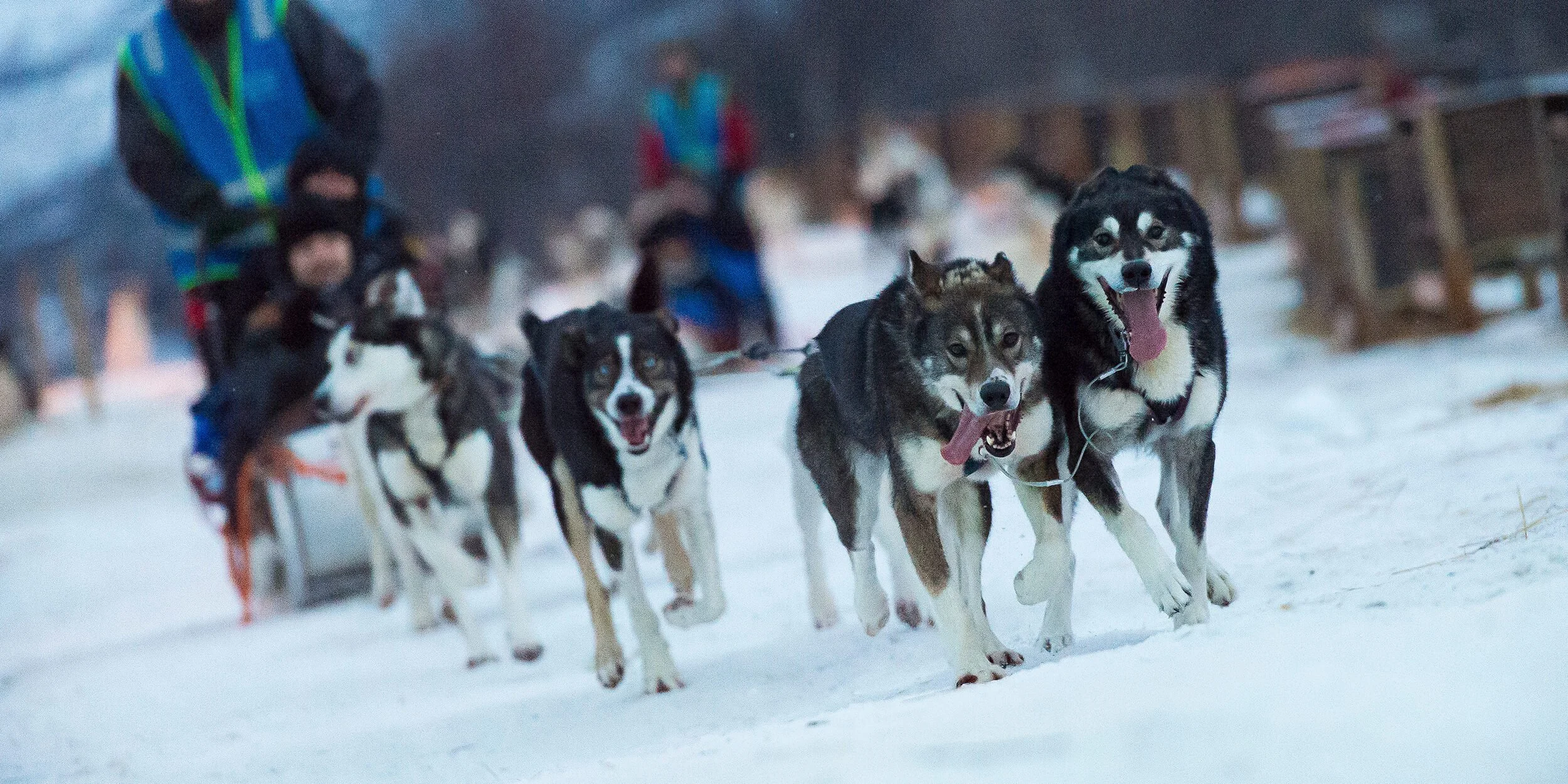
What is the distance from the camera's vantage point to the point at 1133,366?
263cm

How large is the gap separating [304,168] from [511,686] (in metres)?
1.98

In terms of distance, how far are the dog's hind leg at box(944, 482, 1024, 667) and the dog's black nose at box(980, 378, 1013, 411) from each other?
42 cm

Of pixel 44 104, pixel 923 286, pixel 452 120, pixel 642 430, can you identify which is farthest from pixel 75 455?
pixel 923 286

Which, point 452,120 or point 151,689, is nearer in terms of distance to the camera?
point 151,689

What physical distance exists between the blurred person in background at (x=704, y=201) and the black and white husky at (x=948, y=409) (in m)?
5.78

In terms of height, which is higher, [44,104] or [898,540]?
[44,104]

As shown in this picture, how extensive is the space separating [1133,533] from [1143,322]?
0.36 metres

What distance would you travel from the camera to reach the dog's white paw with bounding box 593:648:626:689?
3418mm

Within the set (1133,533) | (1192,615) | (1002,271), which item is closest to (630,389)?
(1002,271)

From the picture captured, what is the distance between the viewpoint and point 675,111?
8.84 metres

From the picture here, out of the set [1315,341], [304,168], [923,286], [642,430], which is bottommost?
[1315,341]

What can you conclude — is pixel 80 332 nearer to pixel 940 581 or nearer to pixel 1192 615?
pixel 940 581

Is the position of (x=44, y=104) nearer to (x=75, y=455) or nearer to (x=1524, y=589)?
(x=75, y=455)

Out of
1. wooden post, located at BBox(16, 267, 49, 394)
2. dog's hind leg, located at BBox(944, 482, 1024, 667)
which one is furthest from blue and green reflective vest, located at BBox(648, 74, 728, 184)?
dog's hind leg, located at BBox(944, 482, 1024, 667)
